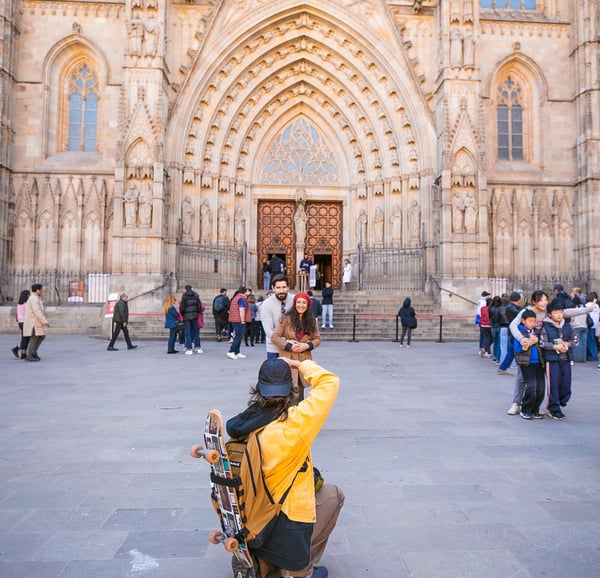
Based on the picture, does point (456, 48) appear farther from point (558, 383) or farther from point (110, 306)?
point (558, 383)

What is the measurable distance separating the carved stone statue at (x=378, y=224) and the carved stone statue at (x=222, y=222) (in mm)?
6433

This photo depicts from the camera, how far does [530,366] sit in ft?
19.9

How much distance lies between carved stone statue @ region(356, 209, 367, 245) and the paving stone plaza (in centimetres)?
1474

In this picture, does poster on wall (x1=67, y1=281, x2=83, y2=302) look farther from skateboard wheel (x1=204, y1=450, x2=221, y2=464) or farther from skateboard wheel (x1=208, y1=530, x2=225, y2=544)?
skateboard wheel (x1=204, y1=450, x2=221, y2=464)

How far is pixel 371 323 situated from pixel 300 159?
10.1 metres

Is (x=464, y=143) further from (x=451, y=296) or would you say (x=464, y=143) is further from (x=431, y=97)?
(x=451, y=296)

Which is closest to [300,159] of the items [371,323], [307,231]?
[307,231]

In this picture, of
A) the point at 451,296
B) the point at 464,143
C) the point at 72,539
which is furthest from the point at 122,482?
the point at 464,143

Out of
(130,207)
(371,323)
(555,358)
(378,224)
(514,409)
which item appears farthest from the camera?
(378,224)

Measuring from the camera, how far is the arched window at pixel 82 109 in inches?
848

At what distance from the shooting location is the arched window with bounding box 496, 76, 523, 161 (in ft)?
74.1

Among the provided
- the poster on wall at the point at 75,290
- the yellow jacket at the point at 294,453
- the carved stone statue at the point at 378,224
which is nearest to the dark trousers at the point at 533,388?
the yellow jacket at the point at 294,453

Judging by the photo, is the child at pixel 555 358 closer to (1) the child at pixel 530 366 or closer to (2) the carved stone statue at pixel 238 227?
(1) the child at pixel 530 366

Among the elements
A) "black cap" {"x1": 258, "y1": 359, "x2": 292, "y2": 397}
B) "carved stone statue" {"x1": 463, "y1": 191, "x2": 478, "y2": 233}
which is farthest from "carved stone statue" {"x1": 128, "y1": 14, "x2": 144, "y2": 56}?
"black cap" {"x1": 258, "y1": 359, "x2": 292, "y2": 397}
